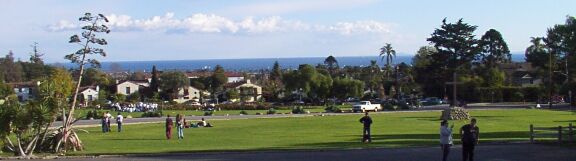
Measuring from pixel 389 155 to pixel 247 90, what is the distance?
10684 centimetres

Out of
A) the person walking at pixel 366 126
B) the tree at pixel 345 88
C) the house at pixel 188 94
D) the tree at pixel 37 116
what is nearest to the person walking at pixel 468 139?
the person walking at pixel 366 126

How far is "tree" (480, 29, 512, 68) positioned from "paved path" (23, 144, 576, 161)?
90309 mm

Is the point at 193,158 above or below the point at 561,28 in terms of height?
below

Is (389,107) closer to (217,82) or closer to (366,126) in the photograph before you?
(217,82)

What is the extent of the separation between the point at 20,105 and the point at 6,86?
80.2 inches

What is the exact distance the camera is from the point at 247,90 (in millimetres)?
132500

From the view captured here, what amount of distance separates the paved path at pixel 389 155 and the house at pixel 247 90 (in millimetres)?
96154

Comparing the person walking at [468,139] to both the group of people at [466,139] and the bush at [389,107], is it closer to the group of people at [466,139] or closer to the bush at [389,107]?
the group of people at [466,139]

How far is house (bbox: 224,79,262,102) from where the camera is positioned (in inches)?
4972

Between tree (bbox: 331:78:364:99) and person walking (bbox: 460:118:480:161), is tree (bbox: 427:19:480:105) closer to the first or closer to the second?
tree (bbox: 331:78:364:99)

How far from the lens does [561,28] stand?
31.3 meters

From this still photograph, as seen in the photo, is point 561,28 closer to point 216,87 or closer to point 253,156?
point 253,156

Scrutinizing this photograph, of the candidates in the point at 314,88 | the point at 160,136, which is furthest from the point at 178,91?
the point at 160,136

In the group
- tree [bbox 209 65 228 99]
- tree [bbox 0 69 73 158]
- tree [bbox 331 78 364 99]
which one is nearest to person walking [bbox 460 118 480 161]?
tree [bbox 0 69 73 158]
